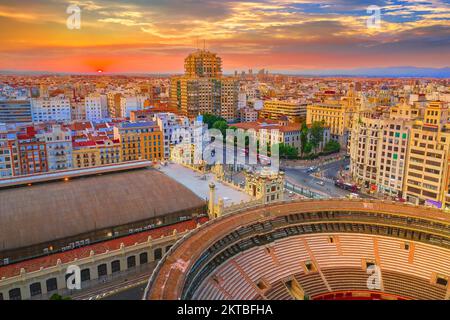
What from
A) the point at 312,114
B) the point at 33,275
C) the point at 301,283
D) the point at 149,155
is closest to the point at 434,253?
the point at 301,283

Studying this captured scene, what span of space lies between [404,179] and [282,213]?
140 feet

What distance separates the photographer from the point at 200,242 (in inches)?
1505

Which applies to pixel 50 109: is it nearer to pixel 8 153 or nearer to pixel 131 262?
pixel 8 153

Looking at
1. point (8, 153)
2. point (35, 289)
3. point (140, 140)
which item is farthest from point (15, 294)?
point (140, 140)

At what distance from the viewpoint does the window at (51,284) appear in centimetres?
3919

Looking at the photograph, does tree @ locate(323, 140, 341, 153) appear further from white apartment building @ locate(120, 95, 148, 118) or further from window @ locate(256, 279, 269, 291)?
window @ locate(256, 279, 269, 291)

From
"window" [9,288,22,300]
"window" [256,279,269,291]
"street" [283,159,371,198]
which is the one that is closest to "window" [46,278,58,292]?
"window" [9,288,22,300]

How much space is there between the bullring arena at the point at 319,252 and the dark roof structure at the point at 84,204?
10.2m

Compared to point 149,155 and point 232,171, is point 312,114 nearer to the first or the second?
point 232,171

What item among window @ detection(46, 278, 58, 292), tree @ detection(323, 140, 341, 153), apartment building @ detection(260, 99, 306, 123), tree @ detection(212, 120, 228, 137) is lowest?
window @ detection(46, 278, 58, 292)

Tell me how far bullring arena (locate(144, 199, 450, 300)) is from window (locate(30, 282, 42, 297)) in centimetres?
1527

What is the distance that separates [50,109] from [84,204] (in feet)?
363

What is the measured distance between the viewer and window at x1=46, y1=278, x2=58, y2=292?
39.2 m

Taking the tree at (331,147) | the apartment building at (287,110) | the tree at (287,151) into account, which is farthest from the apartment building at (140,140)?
the apartment building at (287,110)
